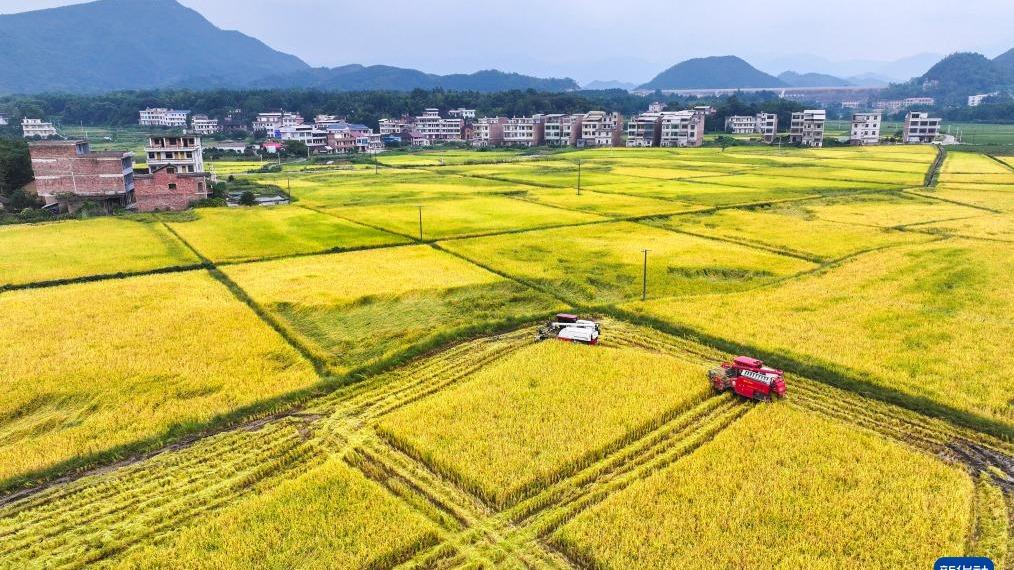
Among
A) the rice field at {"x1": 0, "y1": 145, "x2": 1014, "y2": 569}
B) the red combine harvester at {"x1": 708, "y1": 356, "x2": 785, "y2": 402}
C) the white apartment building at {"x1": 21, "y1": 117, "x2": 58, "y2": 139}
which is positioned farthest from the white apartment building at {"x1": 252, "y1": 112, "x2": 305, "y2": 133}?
the red combine harvester at {"x1": 708, "y1": 356, "x2": 785, "y2": 402}


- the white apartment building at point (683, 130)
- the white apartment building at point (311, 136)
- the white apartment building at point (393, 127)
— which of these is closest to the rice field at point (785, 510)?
the white apartment building at point (311, 136)

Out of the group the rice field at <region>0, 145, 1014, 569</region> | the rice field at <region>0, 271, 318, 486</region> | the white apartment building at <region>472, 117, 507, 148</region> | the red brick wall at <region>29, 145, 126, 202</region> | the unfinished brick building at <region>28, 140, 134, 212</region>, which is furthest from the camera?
the white apartment building at <region>472, 117, 507, 148</region>

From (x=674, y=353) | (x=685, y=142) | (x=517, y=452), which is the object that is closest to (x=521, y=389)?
(x=517, y=452)

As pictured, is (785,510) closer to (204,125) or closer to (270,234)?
(270,234)

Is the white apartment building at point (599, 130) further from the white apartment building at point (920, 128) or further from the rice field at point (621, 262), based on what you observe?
the rice field at point (621, 262)

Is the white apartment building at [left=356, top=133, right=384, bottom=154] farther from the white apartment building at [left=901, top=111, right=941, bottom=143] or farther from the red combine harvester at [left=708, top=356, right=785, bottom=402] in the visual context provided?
the red combine harvester at [left=708, top=356, right=785, bottom=402]

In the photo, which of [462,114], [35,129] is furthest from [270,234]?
[462,114]
